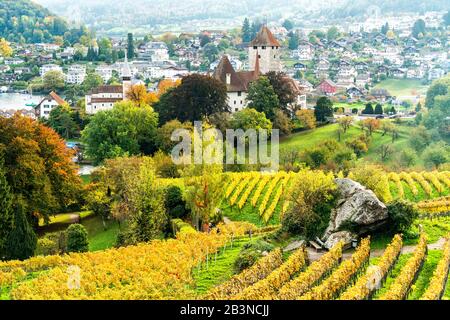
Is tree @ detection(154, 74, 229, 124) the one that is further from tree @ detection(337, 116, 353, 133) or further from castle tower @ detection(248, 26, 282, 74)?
castle tower @ detection(248, 26, 282, 74)

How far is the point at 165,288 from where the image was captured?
16062 mm

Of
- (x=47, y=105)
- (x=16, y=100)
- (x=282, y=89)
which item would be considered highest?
(x=282, y=89)

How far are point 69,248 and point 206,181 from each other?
521 centimetres

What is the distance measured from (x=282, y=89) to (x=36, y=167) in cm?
2471

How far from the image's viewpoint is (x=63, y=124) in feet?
183

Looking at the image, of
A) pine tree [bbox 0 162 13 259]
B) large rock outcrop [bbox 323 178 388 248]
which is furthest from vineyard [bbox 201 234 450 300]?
pine tree [bbox 0 162 13 259]

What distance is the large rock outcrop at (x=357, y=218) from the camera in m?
20.1

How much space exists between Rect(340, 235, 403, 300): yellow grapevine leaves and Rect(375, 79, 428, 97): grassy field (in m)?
75.8

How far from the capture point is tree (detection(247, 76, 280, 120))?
46438 mm

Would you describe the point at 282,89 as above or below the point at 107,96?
above

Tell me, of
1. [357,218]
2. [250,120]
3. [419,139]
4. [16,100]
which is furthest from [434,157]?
[16,100]

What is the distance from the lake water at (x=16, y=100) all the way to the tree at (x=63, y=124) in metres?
27.0

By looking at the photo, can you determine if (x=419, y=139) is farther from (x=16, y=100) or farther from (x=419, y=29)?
(x=419, y=29)

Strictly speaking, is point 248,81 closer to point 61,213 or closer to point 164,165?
point 164,165
